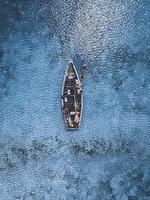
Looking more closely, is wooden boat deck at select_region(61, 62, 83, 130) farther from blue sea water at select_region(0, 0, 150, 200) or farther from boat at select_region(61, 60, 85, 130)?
blue sea water at select_region(0, 0, 150, 200)

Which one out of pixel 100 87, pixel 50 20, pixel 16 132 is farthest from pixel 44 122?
pixel 50 20

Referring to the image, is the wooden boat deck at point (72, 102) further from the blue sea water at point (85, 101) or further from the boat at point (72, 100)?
the blue sea water at point (85, 101)

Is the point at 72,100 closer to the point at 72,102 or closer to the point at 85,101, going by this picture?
the point at 72,102

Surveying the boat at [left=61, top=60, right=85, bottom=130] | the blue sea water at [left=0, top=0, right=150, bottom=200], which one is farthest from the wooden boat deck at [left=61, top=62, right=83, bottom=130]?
the blue sea water at [left=0, top=0, right=150, bottom=200]

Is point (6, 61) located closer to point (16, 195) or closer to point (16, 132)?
point (16, 132)

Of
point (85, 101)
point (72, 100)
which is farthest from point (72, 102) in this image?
point (85, 101)

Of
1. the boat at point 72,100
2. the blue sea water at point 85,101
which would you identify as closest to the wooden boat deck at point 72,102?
the boat at point 72,100
